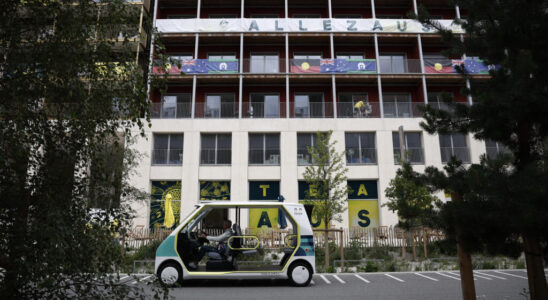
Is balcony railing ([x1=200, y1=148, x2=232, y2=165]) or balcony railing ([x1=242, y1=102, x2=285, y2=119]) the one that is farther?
balcony railing ([x1=242, y1=102, x2=285, y2=119])

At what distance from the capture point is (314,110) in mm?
25156

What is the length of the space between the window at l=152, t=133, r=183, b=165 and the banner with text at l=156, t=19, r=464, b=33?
301 inches

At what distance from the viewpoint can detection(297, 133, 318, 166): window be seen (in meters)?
23.8

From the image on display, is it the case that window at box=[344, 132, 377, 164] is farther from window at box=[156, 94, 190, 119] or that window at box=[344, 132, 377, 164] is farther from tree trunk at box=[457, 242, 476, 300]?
tree trunk at box=[457, 242, 476, 300]

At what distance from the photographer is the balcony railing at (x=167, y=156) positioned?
23953 mm

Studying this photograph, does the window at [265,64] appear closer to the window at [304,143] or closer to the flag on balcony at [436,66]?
the window at [304,143]

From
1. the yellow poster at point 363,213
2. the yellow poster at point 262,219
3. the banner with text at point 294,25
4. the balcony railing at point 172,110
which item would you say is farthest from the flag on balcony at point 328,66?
the yellow poster at point 262,219

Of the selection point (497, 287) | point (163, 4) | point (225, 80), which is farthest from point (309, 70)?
point (497, 287)

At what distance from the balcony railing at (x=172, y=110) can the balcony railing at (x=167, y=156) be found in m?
2.40

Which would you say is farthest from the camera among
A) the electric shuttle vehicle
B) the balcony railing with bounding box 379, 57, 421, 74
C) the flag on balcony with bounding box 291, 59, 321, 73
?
the balcony railing with bounding box 379, 57, 421, 74

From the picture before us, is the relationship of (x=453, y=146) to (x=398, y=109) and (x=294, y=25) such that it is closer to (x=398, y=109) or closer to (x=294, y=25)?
(x=398, y=109)

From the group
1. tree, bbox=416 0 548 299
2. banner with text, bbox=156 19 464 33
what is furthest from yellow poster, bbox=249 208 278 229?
tree, bbox=416 0 548 299

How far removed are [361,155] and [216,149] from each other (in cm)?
961

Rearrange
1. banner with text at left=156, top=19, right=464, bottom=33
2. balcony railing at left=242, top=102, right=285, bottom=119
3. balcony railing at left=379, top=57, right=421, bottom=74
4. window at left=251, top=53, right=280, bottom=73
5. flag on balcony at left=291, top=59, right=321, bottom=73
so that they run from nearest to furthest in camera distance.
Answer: flag on balcony at left=291, top=59, right=321, bottom=73 → balcony railing at left=242, top=102, right=285, bottom=119 → banner with text at left=156, top=19, right=464, bottom=33 → balcony railing at left=379, top=57, right=421, bottom=74 → window at left=251, top=53, right=280, bottom=73
